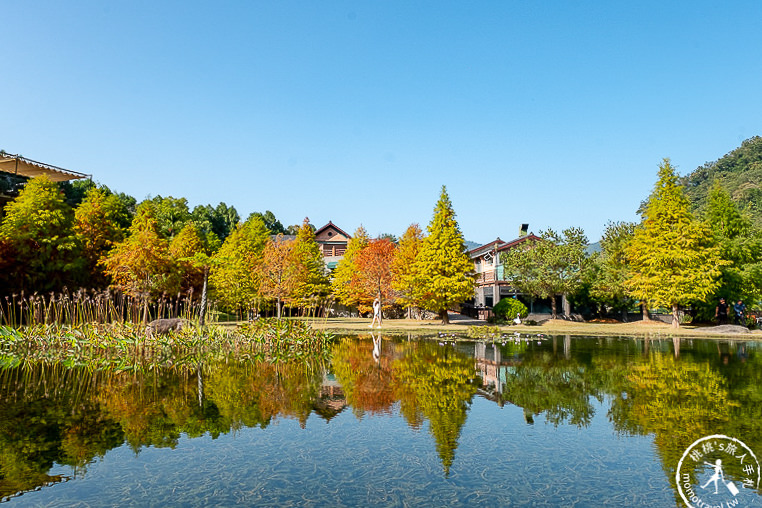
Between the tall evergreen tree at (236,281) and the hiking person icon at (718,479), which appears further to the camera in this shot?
the tall evergreen tree at (236,281)

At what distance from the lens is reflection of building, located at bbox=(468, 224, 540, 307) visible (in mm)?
46906

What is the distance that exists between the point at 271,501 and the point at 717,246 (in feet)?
123

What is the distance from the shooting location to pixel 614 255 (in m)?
41.5

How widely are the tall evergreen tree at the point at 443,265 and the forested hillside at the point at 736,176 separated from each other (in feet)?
188

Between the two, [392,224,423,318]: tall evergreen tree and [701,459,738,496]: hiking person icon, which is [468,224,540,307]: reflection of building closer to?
[392,224,423,318]: tall evergreen tree

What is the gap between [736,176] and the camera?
298ft

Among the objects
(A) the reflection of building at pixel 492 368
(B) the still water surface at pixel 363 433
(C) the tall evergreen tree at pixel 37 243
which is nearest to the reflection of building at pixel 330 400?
(B) the still water surface at pixel 363 433

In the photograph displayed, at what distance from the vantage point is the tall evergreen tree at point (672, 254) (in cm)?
3275

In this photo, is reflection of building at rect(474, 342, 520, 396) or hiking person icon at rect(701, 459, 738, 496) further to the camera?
reflection of building at rect(474, 342, 520, 396)

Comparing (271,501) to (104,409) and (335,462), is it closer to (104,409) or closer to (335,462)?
(335,462)

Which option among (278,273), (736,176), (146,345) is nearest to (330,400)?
(146,345)

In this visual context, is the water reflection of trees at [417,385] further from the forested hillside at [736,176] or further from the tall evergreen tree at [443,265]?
the forested hillside at [736,176]

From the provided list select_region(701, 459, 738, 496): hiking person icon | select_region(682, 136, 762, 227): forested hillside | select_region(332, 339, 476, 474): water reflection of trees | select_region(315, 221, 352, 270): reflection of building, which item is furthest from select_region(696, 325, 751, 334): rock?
select_region(682, 136, 762, 227): forested hillside

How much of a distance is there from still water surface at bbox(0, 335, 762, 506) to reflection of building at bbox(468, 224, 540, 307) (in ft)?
105
